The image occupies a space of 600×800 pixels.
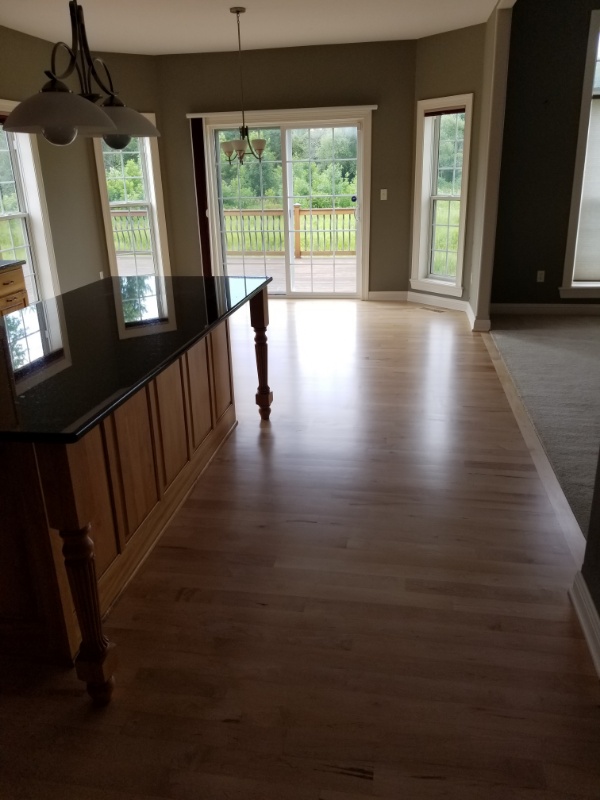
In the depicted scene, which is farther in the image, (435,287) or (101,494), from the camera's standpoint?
(435,287)

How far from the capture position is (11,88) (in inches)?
204

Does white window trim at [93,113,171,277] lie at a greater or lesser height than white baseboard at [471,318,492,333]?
greater

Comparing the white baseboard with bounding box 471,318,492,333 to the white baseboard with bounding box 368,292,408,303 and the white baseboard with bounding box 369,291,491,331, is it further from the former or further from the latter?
the white baseboard with bounding box 368,292,408,303

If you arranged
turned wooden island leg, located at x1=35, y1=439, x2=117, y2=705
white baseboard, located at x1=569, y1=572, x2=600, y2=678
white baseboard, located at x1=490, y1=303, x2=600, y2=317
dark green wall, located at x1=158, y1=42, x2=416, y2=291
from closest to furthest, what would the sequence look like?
turned wooden island leg, located at x1=35, y1=439, x2=117, y2=705 → white baseboard, located at x1=569, y1=572, x2=600, y2=678 → white baseboard, located at x1=490, y1=303, x2=600, y2=317 → dark green wall, located at x1=158, y1=42, x2=416, y2=291

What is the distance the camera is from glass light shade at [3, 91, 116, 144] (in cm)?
203

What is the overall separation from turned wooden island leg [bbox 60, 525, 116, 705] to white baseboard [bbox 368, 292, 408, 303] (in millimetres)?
5870

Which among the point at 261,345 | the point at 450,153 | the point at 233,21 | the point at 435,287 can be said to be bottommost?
the point at 435,287

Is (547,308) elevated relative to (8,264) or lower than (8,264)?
lower

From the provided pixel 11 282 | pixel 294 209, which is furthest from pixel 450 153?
pixel 11 282

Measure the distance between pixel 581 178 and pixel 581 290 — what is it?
1088 mm

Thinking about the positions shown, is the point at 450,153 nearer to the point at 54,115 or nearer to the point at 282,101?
the point at 282,101

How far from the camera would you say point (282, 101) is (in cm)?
662

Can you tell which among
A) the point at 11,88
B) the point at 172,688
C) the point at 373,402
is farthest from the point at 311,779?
the point at 11,88

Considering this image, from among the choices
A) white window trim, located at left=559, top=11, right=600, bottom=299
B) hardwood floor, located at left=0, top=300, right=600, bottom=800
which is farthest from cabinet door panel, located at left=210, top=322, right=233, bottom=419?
white window trim, located at left=559, top=11, right=600, bottom=299
